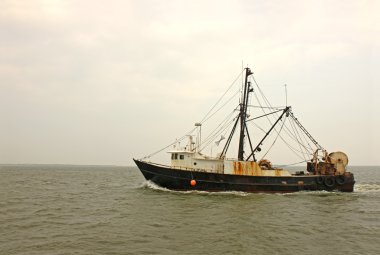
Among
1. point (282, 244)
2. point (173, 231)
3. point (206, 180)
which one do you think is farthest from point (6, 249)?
point (206, 180)

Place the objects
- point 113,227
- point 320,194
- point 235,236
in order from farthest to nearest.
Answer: point 320,194
point 113,227
point 235,236

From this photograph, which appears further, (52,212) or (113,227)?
(52,212)

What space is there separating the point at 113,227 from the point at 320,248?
9.53 meters

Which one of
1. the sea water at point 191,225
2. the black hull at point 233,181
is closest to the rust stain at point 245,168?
the black hull at point 233,181

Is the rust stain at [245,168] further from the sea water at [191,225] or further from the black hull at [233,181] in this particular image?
the sea water at [191,225]

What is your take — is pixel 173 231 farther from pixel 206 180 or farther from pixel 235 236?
pixel 206 180

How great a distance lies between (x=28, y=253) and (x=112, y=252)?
2976 mm

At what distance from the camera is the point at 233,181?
29.0 metres

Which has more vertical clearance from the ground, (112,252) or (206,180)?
(206,180)

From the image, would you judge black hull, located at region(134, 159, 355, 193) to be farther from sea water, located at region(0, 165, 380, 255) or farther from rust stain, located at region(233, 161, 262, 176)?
sea water, located at region(0, 165, 380, 255)

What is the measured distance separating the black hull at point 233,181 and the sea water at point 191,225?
1.70 m

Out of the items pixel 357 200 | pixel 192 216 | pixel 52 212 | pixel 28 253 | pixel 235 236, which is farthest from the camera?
pixel 357 200

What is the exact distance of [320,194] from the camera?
99.2ft

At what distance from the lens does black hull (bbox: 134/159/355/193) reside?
94.9 feet
